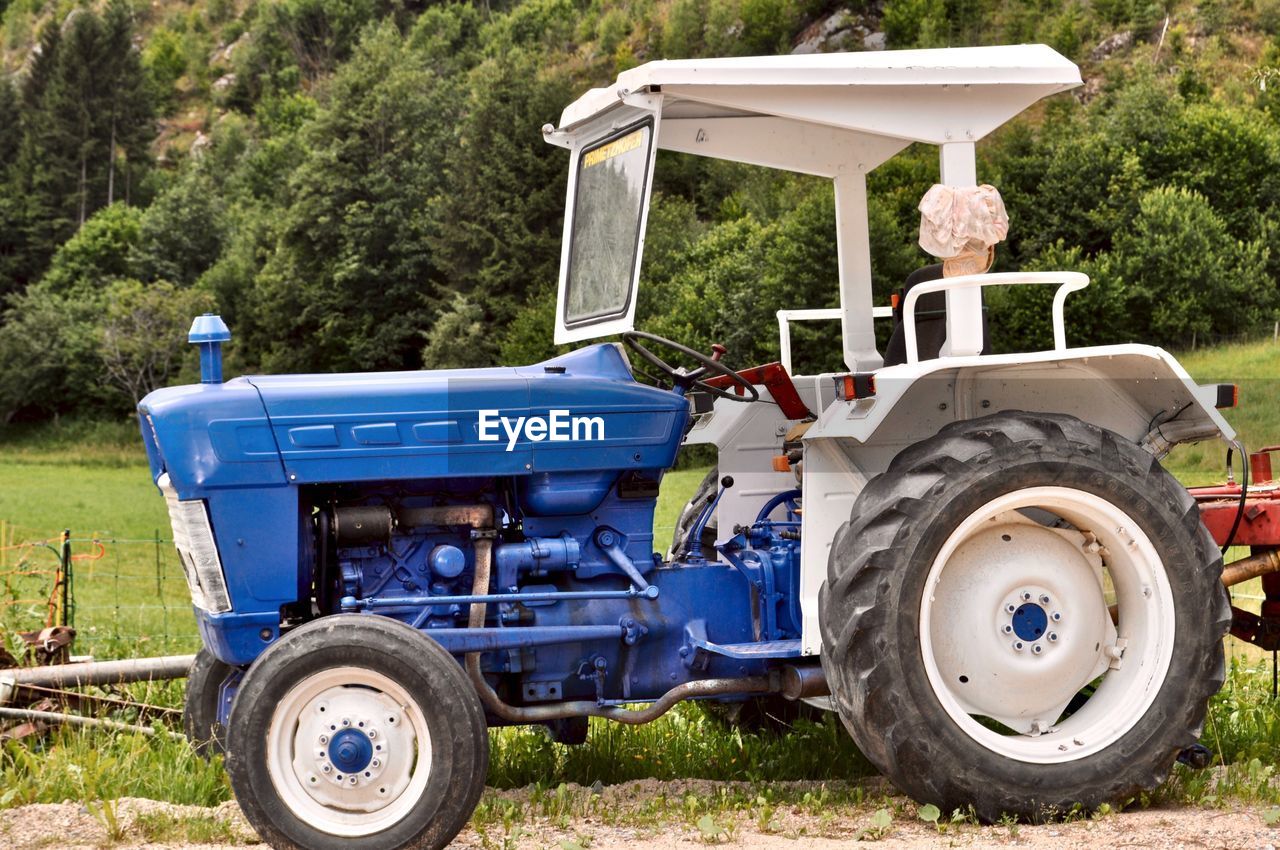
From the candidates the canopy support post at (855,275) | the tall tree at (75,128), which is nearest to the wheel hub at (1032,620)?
the canopy support post at (855,275)

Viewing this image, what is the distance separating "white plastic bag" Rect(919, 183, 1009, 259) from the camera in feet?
15.3

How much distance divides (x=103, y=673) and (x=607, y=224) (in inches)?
117

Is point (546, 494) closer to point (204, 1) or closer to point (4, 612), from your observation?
point (4, 612)

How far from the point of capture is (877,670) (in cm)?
436

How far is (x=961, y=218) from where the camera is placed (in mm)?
4668

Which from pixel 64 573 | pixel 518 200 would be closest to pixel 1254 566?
pixel 64 573

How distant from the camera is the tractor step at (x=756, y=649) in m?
4.73

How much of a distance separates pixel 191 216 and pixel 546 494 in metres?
62.3

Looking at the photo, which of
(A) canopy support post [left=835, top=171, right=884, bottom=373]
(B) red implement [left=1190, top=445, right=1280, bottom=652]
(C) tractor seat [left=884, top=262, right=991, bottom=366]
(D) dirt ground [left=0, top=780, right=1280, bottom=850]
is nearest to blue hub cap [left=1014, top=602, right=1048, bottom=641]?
(D) dirt ground [left=0, top=780, right=1280, bottom=850]

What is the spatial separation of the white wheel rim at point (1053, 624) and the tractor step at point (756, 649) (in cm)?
46

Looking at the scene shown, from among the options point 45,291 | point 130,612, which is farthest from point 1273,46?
point 45,291

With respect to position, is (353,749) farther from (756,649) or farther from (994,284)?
(994,284)

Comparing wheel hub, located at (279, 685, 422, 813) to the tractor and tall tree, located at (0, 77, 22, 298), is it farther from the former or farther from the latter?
tall tree, located at (0, 77, 22, 298)

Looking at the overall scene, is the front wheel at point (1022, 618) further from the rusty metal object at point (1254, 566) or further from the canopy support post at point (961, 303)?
the rusty metal object at point (1254, 566)
